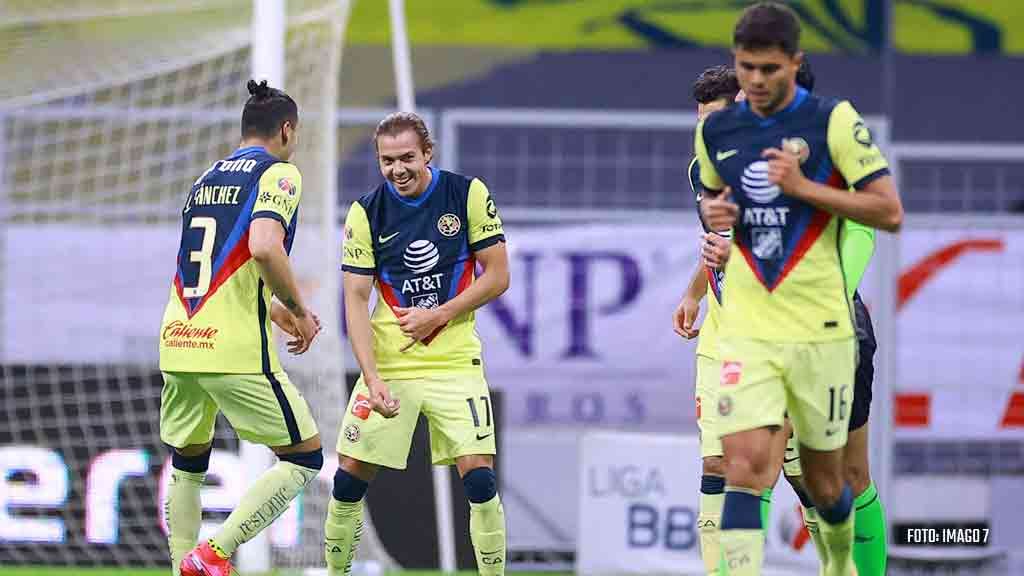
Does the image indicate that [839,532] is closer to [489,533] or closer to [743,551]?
[743,551]

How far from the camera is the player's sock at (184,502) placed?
→ 22.4 ft

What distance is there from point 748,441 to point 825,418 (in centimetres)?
29

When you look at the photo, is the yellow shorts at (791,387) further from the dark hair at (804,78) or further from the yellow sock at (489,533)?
the yellow sock at (489,533)

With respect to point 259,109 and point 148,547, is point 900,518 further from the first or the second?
point 259,109

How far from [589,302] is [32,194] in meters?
3.46

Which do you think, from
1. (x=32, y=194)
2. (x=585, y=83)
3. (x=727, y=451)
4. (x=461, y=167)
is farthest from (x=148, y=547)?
(x=585, y=83)

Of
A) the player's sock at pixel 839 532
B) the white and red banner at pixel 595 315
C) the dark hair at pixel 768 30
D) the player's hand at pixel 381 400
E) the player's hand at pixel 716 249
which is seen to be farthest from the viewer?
the white and red banner at pixel 595 315

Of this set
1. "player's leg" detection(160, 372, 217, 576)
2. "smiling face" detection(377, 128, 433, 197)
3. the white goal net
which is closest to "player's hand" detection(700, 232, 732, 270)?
"smiling face" detection(377, 128, 433, 197)

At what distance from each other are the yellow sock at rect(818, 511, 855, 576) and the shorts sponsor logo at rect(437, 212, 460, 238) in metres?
1.84

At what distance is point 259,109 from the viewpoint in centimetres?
669

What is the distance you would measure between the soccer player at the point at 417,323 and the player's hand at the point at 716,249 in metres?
0.97

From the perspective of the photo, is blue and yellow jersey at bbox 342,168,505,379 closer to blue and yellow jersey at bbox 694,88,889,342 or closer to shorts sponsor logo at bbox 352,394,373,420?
shorts sponsor logo at bbox 352,394,373,420

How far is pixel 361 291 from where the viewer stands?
21.8 ft

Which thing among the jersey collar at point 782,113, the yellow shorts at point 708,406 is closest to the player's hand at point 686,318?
the yellow shorts at point 708,406
